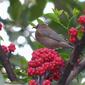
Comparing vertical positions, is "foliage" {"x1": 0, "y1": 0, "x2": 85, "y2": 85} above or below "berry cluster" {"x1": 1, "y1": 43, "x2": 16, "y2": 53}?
above

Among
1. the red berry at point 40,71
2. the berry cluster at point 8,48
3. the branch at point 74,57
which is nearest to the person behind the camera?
the branch at point 74,57

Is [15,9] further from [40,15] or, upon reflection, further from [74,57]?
[74,57]

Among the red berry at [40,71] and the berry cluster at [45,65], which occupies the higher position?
the berry cluster at [45,65]

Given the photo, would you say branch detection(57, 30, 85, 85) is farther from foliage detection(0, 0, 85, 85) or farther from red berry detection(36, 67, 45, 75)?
foliage detection(0, 0, 85, 85)

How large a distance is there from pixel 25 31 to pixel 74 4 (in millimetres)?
353

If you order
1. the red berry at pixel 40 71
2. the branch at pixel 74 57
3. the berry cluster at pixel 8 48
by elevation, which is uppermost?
the berry cluster at pixel 8 48

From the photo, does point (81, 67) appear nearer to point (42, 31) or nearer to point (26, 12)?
point (26, 12)

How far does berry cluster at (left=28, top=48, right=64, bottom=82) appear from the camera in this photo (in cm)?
124

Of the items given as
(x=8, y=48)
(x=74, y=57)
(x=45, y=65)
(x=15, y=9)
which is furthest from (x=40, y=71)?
(x=15, y=9)

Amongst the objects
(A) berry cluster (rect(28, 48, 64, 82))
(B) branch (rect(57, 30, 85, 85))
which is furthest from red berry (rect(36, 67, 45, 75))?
(B) branch (rect(57, 30, 85, 85))

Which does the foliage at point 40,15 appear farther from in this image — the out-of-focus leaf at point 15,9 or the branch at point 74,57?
the branch at point 74,57

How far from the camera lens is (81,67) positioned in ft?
3.66

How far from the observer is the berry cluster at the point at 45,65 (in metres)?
1.24

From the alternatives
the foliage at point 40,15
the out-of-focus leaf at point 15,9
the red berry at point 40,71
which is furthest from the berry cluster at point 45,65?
the out-of-focus leaf at point 15,9
